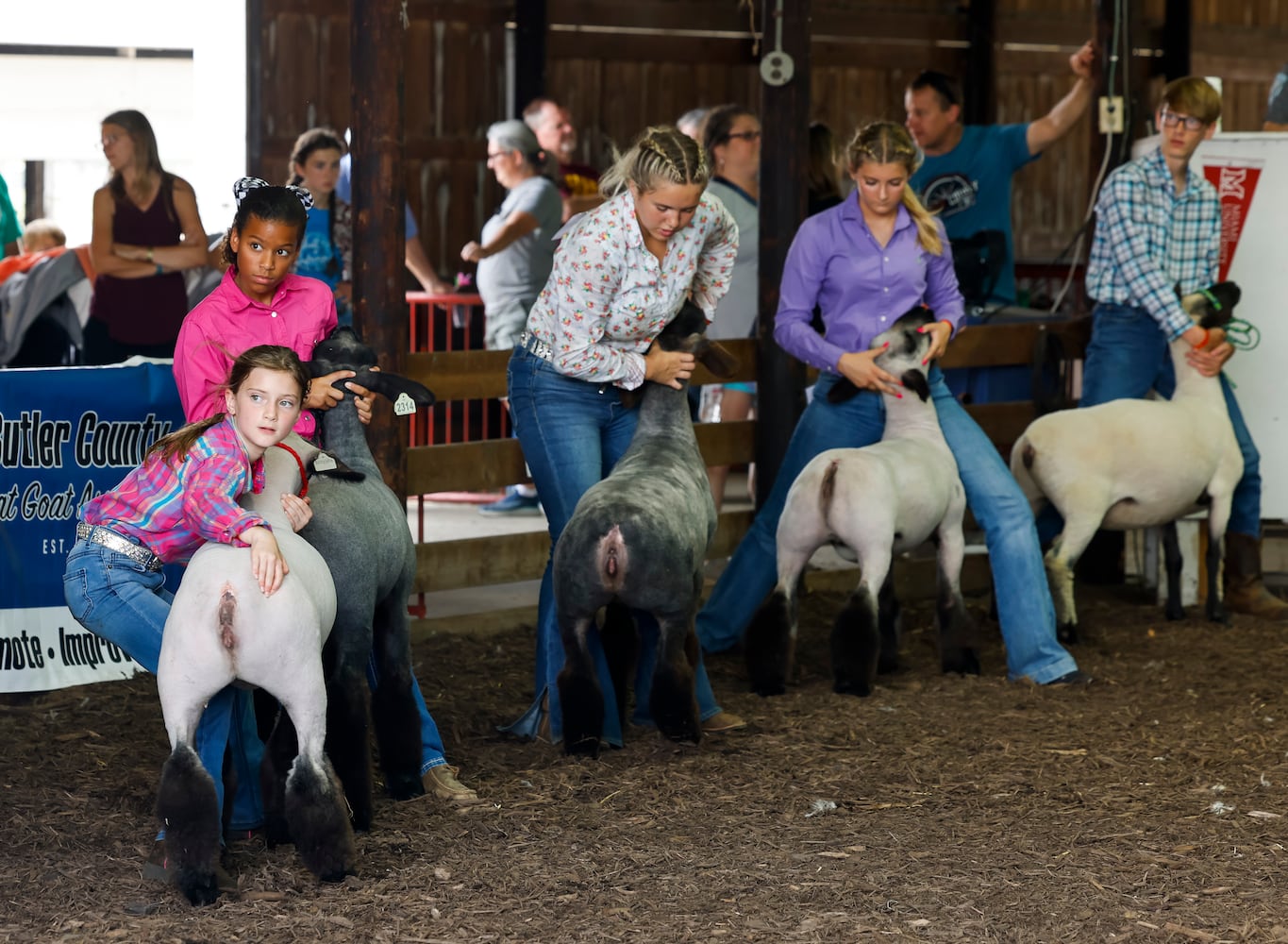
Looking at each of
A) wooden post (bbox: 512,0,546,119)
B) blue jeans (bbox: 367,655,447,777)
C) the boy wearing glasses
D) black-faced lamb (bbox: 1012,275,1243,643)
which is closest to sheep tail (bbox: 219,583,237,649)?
blue jeans (bbox: 367,655,447,777)

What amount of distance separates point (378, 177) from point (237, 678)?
2.50 m

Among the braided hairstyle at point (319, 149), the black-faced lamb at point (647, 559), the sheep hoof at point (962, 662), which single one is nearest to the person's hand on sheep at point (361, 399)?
the black-faced lamb at point (647, 559)

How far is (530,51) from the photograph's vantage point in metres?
12.0

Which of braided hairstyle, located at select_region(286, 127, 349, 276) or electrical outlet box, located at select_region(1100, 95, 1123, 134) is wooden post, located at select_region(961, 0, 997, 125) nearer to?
electrical outlet box, located at select_region(1100, 95, 1123, 134)

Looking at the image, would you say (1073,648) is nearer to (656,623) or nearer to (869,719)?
(869,719)

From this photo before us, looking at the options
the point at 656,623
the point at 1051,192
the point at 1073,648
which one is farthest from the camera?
the point at 1051,192

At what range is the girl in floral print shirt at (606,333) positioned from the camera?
4.55 m

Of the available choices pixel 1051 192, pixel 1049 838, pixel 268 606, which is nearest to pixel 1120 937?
pixel 1049 838

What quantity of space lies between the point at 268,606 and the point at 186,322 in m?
0.97

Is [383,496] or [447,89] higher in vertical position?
[447,89]

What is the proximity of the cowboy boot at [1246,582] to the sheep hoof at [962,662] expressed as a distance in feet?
6.10

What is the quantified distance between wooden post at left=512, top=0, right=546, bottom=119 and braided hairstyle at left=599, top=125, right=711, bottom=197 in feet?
25.2

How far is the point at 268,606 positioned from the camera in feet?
11.1

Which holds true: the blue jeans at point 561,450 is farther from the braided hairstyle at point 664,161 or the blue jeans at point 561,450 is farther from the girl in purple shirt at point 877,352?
the girl in purple shirt at point 877,352
